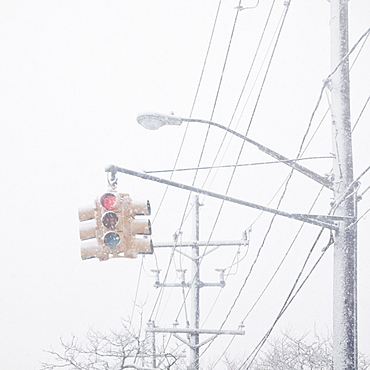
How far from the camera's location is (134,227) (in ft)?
18.5

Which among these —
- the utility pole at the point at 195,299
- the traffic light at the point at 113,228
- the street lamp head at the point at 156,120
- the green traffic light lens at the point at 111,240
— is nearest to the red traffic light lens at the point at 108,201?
the traffic light at the point at 113,228

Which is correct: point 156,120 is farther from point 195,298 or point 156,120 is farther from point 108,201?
point 195,298

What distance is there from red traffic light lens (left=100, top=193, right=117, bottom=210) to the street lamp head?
920mm

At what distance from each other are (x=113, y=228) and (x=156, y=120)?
136cm

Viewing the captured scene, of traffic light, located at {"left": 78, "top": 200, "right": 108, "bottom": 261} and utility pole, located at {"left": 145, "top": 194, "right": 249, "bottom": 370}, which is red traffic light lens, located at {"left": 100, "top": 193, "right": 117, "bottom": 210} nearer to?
traffic light, located at {"left": 78, "top": 200, "right": 108, "bottom": 261}

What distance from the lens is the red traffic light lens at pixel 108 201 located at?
5.57m

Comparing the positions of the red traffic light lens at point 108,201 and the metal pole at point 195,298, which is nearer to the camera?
the red traffic light lens at point 108,201

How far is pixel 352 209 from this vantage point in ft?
19.0

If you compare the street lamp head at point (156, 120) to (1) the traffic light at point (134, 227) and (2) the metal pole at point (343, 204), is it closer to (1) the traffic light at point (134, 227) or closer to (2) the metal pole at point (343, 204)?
(1) the traffic light at point (134, 227)

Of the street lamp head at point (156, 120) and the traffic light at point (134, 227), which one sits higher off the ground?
the street lamp head at point (156, 120)

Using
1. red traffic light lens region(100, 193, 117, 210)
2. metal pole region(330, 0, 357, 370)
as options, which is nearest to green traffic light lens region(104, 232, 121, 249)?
red traffic light lens region(100, 193, 117, 210)

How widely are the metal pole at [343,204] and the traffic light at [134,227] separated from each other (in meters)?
2.23

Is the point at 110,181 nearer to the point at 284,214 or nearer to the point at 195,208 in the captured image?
the point at 284,214

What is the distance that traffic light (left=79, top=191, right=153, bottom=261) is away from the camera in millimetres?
5504
